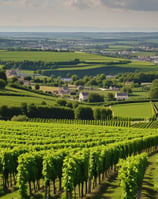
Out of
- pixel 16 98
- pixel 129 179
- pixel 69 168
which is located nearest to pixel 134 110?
pixel 16 98

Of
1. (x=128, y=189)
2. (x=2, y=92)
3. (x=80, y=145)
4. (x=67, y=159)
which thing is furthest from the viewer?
(x=2, y=92)

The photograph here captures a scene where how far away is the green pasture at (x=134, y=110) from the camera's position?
143125 mm

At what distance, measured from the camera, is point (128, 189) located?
41.6 m

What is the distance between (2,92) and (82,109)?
149ft

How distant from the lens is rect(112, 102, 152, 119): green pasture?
14312 cm

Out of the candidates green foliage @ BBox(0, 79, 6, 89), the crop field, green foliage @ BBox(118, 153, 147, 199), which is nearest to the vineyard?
green foliage @ BBox(118, 153, 147, 199)

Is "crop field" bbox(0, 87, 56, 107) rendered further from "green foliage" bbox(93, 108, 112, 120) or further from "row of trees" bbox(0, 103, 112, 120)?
"green foliage" bbox(93, 108, 112, 120)

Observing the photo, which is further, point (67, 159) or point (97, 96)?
point (97, 96)

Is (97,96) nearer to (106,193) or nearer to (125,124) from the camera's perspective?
(125,124)

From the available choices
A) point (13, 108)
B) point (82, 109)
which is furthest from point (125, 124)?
point (13, 108)

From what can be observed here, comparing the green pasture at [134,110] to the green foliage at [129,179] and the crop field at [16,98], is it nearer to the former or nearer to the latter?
the crop field at [16,98]

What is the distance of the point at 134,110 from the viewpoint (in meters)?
155

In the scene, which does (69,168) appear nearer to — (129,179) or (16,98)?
(129,179)

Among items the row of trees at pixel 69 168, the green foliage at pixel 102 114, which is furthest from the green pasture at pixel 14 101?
the row of trees at pixel 69 168
